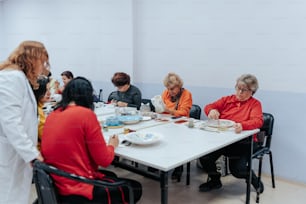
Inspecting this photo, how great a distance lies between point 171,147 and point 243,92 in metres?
0.98

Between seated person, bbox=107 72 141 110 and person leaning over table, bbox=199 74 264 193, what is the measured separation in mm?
939

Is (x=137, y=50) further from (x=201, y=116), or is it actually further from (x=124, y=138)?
(x=124, y=138)

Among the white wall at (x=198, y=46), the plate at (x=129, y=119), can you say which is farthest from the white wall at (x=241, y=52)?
the plate at (x=129, y=119)

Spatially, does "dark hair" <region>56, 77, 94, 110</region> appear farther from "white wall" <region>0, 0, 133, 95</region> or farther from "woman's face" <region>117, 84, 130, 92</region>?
"white wall" <region>0, 0, 133, 95</region>

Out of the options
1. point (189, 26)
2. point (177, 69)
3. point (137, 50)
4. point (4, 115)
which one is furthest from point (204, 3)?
point (4, 115)

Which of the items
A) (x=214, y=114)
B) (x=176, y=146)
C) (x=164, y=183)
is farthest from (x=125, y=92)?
(x=164, y=183)

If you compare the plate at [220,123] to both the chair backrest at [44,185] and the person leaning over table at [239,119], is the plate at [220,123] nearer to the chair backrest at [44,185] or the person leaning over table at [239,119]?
the person leaning over table at [239,119]

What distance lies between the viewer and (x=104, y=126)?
7.79ft

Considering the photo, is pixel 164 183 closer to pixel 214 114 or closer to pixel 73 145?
pixel 73 145

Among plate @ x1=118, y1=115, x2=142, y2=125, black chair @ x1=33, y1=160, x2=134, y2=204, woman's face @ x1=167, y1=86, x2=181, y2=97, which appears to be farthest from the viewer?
woman's face @ x1=167, y1=86, x2=181, y2=97

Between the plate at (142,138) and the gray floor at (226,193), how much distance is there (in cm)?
82

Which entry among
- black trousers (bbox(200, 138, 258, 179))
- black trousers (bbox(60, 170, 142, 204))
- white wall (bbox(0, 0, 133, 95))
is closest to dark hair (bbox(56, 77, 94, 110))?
black trousers (bbox(60, 170, 142, 204))

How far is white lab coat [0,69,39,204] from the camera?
5.16 feet

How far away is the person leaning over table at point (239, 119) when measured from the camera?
2389 millimetres
